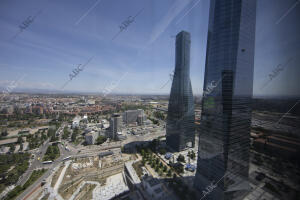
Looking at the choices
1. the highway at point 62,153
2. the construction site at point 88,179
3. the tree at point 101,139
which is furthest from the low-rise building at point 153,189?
the tree at point 101,139

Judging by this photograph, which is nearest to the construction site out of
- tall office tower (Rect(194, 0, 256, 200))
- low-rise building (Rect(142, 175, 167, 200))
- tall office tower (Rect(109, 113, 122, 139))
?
low-rise building (Rect(142, 175, 167, 200))

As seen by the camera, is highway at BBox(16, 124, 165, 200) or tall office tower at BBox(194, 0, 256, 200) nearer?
tall office tower at BBox(194, 0, 256, 200)

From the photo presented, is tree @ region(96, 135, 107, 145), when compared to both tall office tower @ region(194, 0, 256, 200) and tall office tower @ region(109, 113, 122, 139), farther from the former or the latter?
tall office tower @ region(194, 0, 256, 200)

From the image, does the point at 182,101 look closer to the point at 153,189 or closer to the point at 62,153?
the point at 153,189

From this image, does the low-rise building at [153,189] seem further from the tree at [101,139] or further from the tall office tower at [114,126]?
the tall office tower at [114,126]

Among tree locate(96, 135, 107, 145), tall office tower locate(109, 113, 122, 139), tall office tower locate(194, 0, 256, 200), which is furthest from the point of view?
tall office tower locate(109, 113, 122, 139)

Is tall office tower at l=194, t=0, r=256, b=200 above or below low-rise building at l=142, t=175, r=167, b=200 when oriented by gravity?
above
